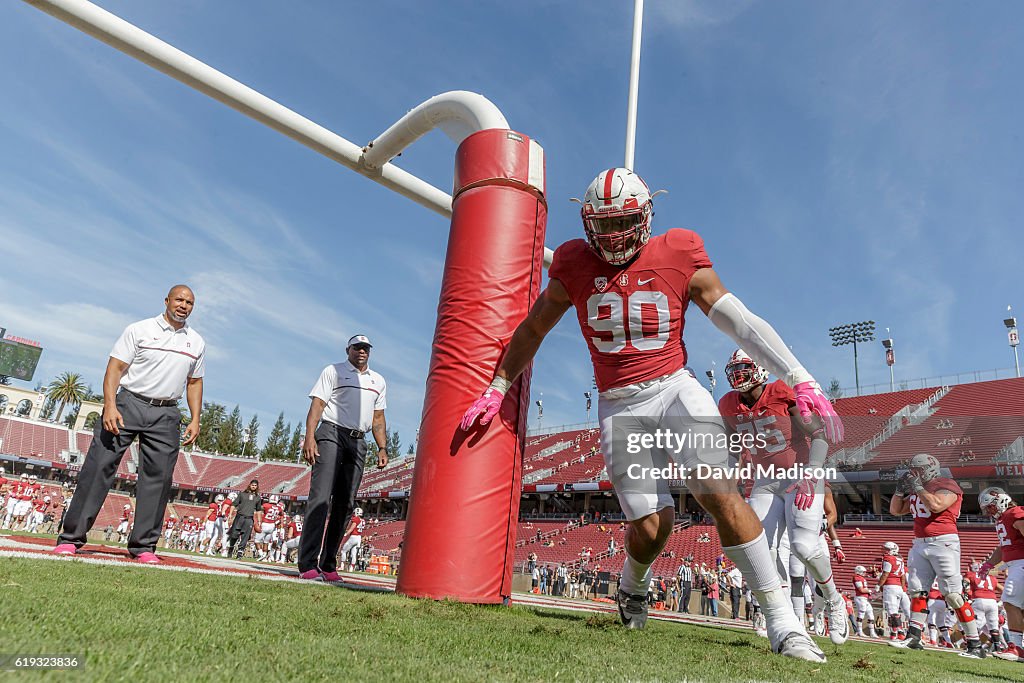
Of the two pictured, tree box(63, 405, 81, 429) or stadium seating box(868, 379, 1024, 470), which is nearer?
stadium seating box(868, 379, 1024, 470)

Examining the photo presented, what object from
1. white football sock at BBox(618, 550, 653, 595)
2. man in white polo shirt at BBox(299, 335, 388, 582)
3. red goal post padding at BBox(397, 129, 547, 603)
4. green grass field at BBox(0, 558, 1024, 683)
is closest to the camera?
green grass field at BBox(0, 558, 1024, 683)

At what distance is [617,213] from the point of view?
10.1 feet

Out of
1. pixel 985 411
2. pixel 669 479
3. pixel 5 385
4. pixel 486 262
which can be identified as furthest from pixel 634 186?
pixel 5 385

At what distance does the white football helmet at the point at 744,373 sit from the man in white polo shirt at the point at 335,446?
9.91ft

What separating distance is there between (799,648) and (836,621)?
107 inches

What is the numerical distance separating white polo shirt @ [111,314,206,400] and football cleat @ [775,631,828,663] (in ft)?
13.4

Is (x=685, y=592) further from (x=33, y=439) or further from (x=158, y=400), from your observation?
(x=33, y=439)

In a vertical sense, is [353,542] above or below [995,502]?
below

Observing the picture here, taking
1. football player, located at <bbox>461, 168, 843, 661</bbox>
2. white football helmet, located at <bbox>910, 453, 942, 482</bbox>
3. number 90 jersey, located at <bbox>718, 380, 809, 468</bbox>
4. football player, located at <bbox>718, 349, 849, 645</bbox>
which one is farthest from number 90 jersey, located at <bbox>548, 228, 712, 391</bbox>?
white football helmet, located at <bbox>910, 453, 942, 482</bbox>

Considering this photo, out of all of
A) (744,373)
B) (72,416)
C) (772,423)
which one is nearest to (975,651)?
(772,423)

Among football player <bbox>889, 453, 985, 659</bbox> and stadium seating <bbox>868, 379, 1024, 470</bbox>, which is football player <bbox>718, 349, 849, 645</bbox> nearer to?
football player <bbox>889, 453, 985, 659</bbox>

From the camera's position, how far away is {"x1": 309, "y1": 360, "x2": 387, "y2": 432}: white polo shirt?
5316 mm

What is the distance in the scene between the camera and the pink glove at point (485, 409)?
11.7 feet

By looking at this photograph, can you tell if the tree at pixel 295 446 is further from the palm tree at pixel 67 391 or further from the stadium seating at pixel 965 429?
the stadium seating at pixel 965 429
